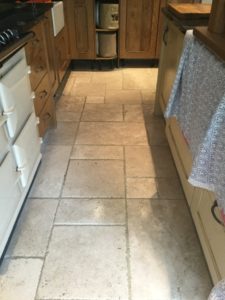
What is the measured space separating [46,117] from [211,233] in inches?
55.7

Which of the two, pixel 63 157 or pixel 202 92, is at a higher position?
pixel 202 92

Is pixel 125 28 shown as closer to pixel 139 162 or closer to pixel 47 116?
pixel 47 116

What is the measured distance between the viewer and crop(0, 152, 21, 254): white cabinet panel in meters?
1.15

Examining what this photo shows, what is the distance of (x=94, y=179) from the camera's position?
5.61ft

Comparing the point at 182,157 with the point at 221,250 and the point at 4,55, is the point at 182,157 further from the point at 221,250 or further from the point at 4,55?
the point at 4,55

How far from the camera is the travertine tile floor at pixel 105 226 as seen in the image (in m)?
1.14

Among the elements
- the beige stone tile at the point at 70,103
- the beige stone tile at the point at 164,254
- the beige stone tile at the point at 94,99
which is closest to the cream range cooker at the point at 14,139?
the beige stone tile at the point at 164,254

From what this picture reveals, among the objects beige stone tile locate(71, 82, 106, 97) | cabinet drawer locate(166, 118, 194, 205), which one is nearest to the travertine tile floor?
cabinet drawer locate(166, 118, 194, 205)

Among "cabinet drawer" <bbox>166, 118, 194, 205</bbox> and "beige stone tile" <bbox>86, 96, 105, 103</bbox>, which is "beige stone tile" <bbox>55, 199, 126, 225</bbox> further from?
"beige stone tile" <bbox>86, 96, 105, 103</bbox>

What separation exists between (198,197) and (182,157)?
1.14 ft

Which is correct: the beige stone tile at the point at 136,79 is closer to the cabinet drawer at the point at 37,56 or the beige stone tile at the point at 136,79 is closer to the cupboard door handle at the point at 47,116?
the cupboard door handle at the point at 47,116

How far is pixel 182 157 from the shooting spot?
5.10ft

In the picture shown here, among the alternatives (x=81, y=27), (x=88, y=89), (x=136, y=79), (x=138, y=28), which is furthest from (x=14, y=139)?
(x=138, y=28)

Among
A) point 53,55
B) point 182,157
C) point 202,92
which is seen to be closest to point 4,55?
point 202,92
